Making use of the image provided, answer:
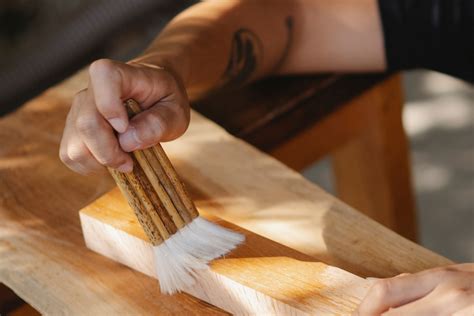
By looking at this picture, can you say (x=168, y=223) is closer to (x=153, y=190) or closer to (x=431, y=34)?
(x=153, y=190)

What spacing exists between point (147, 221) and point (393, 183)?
2.95 ft

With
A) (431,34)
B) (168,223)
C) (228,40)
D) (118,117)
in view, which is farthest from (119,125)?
(431,34)

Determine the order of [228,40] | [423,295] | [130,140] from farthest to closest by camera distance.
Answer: [228,40] < [130,140] < [423,295]

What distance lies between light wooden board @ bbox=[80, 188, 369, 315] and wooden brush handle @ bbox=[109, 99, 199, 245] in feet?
0.13

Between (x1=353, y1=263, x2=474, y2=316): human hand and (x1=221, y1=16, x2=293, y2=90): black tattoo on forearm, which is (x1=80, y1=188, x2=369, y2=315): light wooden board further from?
(x1=221, y1=16, x2=293, y2=90): black tattoo on forearm

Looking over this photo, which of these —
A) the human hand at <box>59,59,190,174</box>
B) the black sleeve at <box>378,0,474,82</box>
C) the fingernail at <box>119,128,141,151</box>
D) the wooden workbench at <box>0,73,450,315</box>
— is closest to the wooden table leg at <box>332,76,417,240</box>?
the black sleeve at <box>378,0,474,82</box>

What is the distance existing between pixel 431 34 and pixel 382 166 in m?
0.31

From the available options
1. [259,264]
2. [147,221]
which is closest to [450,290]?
[259,264]

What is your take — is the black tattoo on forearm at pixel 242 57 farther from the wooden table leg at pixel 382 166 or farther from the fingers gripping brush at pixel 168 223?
the fingers gripping brush at pixel 168 223

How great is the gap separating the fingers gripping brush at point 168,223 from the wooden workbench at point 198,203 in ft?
0.14

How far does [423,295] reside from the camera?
1005 millimetres

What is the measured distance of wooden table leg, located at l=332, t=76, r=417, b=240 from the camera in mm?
1874

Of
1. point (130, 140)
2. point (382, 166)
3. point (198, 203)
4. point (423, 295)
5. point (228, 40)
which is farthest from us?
point (382, 166)

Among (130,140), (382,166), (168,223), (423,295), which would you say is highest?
(130,140)
